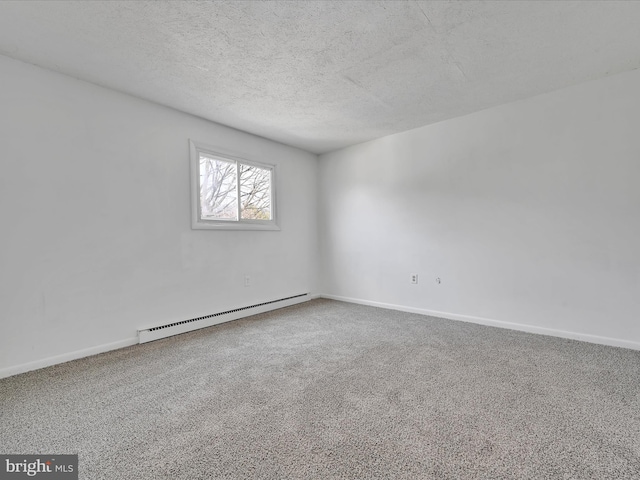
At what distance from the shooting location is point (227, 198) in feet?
11.9

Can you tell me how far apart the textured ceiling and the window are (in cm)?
63

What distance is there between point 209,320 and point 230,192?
160cm

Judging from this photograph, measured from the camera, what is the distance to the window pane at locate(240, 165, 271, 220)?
3.80m

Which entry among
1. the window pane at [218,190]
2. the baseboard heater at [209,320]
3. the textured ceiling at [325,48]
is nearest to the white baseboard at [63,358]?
the baseboard heater at [209,320]

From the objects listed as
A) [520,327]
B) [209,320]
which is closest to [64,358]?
[209,320]

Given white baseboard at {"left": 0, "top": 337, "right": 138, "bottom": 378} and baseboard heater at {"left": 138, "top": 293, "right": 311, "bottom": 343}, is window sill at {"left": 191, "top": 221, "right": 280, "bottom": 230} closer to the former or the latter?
baseboard heater at {"left": 138, "top": 293, "right": 311, "bottom": 343}

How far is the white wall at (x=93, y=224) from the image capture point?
7.06 feet

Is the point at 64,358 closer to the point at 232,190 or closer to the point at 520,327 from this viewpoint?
the point at 232,190

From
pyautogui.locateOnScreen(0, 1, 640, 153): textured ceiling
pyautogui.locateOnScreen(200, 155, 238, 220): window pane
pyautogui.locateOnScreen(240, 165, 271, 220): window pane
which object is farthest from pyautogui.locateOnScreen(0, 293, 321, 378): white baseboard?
pyautogui.locateOnScreen(0, 1, 640, 153): textured ceiling

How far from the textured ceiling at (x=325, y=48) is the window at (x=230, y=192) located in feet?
2.07

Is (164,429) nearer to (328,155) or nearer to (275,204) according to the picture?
(275,204)

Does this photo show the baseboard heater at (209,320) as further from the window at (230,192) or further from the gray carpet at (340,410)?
the window at (230,192)

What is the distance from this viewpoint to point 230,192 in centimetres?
365

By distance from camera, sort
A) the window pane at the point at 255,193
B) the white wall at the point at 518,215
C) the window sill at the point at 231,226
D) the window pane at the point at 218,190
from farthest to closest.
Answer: the window pane at the point at 255,193 < the window pane at the point at 218,190 < the window sill at the point at 231,226 < the white wall at the point at 518,215
